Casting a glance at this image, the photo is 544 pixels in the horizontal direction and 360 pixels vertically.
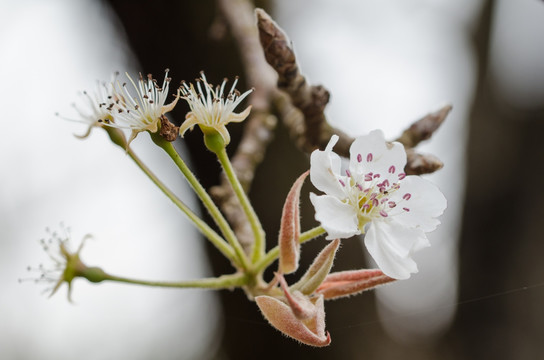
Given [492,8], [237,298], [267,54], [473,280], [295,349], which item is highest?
[267,54]

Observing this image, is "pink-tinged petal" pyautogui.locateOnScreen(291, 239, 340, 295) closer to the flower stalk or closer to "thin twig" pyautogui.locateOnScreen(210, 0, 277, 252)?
the flower stalk

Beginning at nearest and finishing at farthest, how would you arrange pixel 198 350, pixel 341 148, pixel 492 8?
pixel 341 148, pixel 492 8, pixel 198 350

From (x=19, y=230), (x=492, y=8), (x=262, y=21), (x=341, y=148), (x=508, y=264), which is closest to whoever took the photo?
(x=262, y=21)

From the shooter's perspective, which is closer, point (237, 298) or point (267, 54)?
point (267, 54)

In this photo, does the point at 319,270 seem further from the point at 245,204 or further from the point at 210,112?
the point at 210,112

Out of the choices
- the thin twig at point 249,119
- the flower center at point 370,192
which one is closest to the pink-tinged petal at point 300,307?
the flower center at point 370,192

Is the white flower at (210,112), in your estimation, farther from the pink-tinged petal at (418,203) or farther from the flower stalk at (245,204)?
the pink-tinged petal at (418,203)

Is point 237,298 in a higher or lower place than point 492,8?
lower

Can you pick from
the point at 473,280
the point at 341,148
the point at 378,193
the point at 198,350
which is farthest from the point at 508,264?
the point at 198,350

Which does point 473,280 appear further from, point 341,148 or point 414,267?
point 414,267
